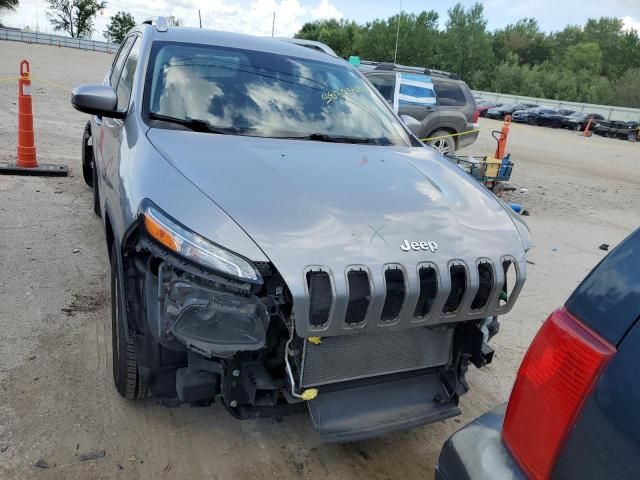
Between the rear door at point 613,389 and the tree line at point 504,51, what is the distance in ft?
227

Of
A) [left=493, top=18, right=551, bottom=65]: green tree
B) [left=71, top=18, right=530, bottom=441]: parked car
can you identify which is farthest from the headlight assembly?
[left=493, top=18, right=551, bottom=65]: green tree

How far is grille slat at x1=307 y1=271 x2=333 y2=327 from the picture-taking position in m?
2.06

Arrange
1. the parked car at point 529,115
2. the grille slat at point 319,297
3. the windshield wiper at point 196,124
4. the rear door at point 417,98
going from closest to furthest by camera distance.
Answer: the grille slat at point 319,297 < the windshield wiper at point 196,124 < the rear door at point 417,98 < the parked car at point 529,115

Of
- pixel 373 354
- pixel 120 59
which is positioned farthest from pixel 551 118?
pixel 373 354

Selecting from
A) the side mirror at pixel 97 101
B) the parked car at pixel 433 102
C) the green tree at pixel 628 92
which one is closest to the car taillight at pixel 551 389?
the side mirror at pixel 97 101

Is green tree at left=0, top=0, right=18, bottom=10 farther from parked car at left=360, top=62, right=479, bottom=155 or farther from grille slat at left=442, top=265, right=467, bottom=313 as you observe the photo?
grille slat at left=442, top=265, right=467, bottom=313

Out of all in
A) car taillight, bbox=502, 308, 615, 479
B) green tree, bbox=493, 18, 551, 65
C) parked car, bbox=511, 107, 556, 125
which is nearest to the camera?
car taillight, bbox=502, 308, 615, 479

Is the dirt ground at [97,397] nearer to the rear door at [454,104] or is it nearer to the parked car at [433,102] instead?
the parked car at [433,102]

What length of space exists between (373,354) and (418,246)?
1.80 ft

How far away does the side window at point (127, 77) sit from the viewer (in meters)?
3.40

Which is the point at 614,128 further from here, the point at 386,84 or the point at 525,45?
the point at 525,45

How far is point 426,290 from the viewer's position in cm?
223

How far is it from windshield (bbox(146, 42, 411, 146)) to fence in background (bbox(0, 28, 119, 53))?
203 feet

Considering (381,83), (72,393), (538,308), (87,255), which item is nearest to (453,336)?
(72,393)
